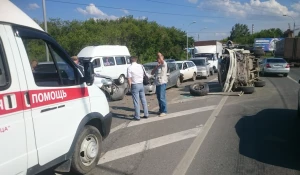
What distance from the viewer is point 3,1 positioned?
315cm

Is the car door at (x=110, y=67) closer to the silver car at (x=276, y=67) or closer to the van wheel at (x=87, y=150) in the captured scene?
the silver car at (x=276, y=67)

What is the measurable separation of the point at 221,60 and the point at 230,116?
5.72 meters

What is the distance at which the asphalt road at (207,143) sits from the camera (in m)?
4.42

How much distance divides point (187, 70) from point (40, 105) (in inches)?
610

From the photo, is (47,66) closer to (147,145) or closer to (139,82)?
(147,145)

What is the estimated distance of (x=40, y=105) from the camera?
3182 mm

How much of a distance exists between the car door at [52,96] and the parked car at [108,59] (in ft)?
41.2

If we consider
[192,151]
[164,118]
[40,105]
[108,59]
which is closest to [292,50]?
[108,59]

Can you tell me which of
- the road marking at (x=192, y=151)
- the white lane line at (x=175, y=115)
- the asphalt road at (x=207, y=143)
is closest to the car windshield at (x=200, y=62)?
the white lane line at (x=175, y=115)

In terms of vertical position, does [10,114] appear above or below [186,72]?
above

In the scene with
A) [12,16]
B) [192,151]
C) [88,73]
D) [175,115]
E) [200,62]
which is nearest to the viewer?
[12,16]

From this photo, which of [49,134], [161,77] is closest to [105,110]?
[49,134]

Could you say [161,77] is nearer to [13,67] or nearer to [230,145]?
[230,145]

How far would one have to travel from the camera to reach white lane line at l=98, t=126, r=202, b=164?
497cm
